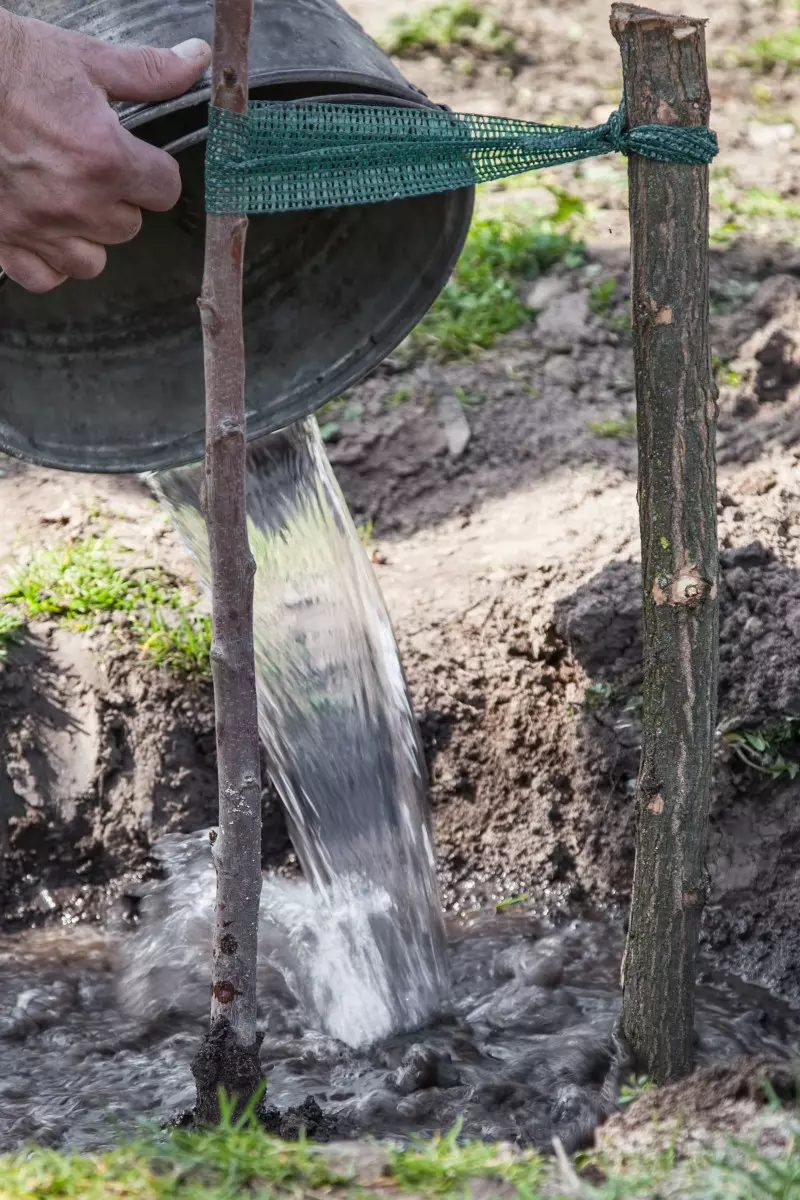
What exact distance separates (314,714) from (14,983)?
0.93 m

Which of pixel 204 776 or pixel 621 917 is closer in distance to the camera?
pixel 621 917

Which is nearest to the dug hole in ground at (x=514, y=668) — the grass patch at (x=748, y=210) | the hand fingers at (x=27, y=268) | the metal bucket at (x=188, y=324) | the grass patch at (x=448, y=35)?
the grass patch at (x=748, y=210)

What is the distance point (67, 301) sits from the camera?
2.56 metres

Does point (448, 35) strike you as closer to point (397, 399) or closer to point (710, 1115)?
point (397, 399)

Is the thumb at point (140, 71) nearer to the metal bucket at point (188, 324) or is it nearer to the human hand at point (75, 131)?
the human hand at point (75, 131)

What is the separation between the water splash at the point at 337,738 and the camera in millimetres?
2855

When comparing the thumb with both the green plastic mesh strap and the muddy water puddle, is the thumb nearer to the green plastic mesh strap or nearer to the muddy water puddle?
the green plastic mesh strap

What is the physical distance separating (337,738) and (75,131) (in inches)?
59.8

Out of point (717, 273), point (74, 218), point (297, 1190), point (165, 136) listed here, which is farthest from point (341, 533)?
point (717, 273)

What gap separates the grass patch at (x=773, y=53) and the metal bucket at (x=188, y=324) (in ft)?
13.5

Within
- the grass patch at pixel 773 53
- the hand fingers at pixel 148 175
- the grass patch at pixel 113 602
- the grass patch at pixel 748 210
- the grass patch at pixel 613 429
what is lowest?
the grass patch at pixel 113 602

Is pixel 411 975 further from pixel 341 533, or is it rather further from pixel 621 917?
pixel 341 533

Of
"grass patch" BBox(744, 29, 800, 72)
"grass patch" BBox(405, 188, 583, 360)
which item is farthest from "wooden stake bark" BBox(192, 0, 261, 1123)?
"grass patch" BBox(744, 29, 800, 72)

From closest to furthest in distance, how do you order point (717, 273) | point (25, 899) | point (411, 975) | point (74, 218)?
point (74, 218)
point (411, 975)
point (25, 899)
point (717, 273)
